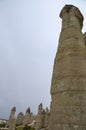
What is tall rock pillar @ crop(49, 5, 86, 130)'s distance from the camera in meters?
7.27

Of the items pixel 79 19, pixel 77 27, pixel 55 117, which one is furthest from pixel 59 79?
pixel 79 19

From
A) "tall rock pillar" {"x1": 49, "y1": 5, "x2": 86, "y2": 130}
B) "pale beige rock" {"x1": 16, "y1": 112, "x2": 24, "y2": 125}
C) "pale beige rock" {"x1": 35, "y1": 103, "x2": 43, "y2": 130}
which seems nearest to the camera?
"tall rock pillar" {"x1": 49, "y1": 5, "x2": 86, "y2": 130}

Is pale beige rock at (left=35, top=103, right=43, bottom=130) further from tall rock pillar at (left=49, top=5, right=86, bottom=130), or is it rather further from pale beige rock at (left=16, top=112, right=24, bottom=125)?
tall rock pillar at (left=49, top=5, right=86, bottom=130)

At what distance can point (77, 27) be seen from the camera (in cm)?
908

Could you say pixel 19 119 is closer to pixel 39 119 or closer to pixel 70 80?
pixel 39 119

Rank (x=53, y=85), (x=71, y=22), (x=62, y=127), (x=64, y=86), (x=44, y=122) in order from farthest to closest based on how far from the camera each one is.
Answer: (x=44, y=122) < (x=71, y=22) < (x=53, y=85) < (x=64, y=86) < (x=62, y=127)

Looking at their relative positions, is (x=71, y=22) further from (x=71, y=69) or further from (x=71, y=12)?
(x=71, y=69)

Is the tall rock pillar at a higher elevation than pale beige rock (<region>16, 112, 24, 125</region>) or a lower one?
lower

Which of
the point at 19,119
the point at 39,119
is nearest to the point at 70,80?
the point at 39,119

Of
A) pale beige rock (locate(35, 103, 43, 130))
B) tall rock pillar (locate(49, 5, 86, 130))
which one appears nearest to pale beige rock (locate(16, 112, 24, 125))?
pale beige rock (locate(35, 103, 43, 130))

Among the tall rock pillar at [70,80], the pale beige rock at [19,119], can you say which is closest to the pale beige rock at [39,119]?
the pale beige rock at [19,119]

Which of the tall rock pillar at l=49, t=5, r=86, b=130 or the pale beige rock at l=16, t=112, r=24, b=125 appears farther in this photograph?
the pale beige rock at l=16, t=112, r=24, b=125

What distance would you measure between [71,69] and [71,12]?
10.0ft

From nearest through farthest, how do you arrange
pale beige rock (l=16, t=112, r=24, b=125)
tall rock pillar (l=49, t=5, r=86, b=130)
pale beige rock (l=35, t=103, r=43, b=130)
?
tall rock pillar (l=49, t=5, r=86, b=130) < pale beige rock (l=35, t=103, r=43, b=130) < pale beige rock (l=16, t=112, r=24, b=125)
